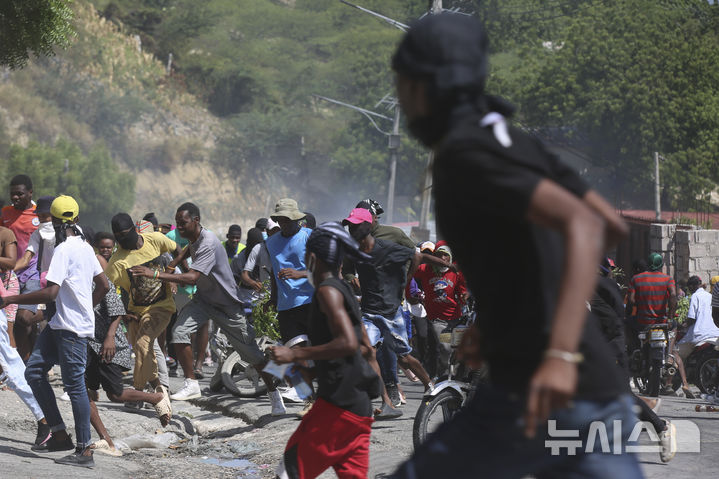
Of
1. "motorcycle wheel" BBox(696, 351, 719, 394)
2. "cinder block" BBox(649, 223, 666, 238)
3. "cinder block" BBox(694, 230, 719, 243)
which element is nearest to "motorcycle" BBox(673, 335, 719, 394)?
"motorcycle wheel" BBox(696, 351, 719, 394)

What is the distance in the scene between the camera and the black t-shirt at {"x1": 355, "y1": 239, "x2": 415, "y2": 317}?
9070mm

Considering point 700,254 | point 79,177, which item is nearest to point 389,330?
point 700,254

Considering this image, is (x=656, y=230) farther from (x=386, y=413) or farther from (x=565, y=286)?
(x=565, y=286)

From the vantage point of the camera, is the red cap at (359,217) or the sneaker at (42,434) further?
the red cap at (359,217)

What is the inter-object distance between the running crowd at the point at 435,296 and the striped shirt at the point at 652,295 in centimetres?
238

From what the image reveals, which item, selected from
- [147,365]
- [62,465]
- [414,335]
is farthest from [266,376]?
[414,335]

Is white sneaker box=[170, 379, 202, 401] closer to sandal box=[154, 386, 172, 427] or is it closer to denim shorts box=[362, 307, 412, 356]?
sandal box=[154, 386, 172, 427]

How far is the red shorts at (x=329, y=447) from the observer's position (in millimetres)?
4402

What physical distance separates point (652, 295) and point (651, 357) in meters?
0.72

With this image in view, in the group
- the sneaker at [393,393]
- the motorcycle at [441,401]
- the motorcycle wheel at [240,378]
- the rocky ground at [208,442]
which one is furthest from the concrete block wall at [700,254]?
the motorcycle at [441,401]

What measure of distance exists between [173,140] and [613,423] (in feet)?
234

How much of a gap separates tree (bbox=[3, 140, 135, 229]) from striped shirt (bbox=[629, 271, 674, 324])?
4246 centimetres

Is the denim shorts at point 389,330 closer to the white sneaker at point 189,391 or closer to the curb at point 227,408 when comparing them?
the curb at point 227,408

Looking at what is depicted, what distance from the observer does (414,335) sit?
13.7 meters
